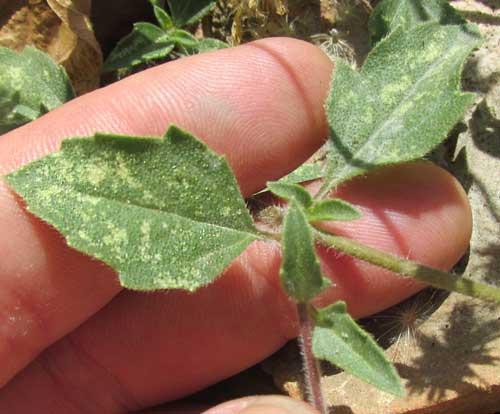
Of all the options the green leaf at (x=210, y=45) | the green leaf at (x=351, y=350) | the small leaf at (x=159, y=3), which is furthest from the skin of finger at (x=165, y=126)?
the green leaf at (x=351, y=350)

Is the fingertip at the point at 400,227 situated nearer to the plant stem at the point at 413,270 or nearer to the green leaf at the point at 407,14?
the plant stem at the point at 413,270

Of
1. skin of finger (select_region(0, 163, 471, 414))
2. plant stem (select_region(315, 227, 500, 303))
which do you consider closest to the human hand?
skin of finger (select_region(0, 163, 471, 414))

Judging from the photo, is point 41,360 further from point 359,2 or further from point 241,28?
point 359,2

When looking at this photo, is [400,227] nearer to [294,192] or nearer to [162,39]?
[294,192]

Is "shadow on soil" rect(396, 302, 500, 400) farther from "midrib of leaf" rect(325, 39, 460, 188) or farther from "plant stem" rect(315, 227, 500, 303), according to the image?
"midrib of leaf" rect(325, 39, 460, 188)

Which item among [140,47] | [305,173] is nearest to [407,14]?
[305,173]

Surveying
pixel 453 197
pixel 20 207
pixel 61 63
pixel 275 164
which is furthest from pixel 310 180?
pixel 61 63

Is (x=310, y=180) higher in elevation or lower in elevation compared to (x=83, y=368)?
higher
